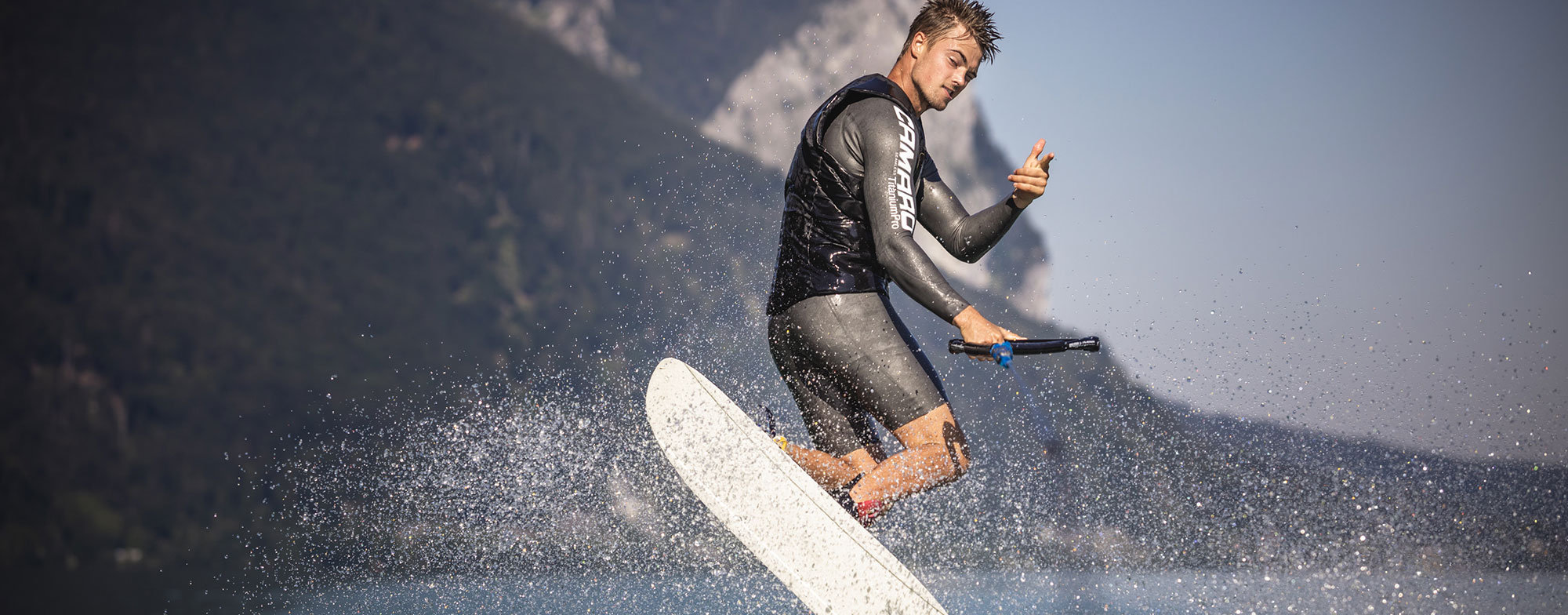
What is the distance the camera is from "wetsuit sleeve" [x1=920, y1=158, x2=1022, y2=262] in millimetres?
3600

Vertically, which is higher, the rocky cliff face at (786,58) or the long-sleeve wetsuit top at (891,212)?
the rocky cliff face at (786,58)

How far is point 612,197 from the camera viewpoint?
9775cm

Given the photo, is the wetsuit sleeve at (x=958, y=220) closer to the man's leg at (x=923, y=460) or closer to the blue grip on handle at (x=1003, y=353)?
the man's leg at (x=923, y=460)

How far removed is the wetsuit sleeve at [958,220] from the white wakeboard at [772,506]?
3.67 ft

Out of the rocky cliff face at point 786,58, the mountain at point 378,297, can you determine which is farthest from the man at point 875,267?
the rocky cliff face at point 786,58

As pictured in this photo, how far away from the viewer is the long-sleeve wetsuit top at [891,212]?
10.3 ft

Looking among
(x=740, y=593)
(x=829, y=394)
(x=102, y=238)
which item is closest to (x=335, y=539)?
(x=102, y=238)

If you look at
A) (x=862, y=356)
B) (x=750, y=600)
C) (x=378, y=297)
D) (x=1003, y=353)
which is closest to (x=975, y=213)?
(x=862, y=356)

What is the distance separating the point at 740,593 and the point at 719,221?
11070 cm

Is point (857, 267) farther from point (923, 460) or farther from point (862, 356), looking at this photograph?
point (923, 460)

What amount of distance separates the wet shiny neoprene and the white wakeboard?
32 cm

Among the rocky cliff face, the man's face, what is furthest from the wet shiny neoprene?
the rocky cliff face

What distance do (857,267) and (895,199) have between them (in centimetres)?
32

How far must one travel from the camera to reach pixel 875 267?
348 centimetres
